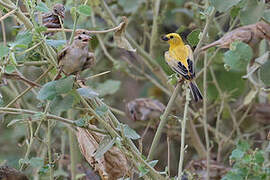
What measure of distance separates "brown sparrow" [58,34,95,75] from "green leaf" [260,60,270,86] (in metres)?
0.39

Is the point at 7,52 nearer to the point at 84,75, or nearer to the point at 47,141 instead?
the point at 47,141

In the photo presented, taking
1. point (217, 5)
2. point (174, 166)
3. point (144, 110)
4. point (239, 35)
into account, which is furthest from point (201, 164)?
point (174, 166)

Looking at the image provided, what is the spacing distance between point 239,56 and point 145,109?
0.94 ft

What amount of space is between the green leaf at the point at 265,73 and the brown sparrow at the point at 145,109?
243 millimetres

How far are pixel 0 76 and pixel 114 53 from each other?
1262 millimetres

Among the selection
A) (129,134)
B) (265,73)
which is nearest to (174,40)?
(265,73)

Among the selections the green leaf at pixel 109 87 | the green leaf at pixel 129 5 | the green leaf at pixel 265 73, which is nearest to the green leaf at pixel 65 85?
the green leaf at pixel 265 73

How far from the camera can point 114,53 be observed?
1.94 meters

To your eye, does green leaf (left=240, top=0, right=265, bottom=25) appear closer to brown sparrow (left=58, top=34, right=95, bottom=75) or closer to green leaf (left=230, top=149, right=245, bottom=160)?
green leaf (left=230, top=149, right=245, bottom=160)

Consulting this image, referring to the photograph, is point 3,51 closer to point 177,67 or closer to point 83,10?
point 83,10

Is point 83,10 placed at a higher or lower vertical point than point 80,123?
higher

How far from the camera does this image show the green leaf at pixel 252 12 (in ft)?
3.11

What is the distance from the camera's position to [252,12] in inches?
37.9

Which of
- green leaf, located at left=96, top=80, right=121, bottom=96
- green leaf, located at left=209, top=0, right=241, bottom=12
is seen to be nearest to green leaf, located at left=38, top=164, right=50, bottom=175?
green leaf, located at left=209, top=0, right=241, bottom=12
